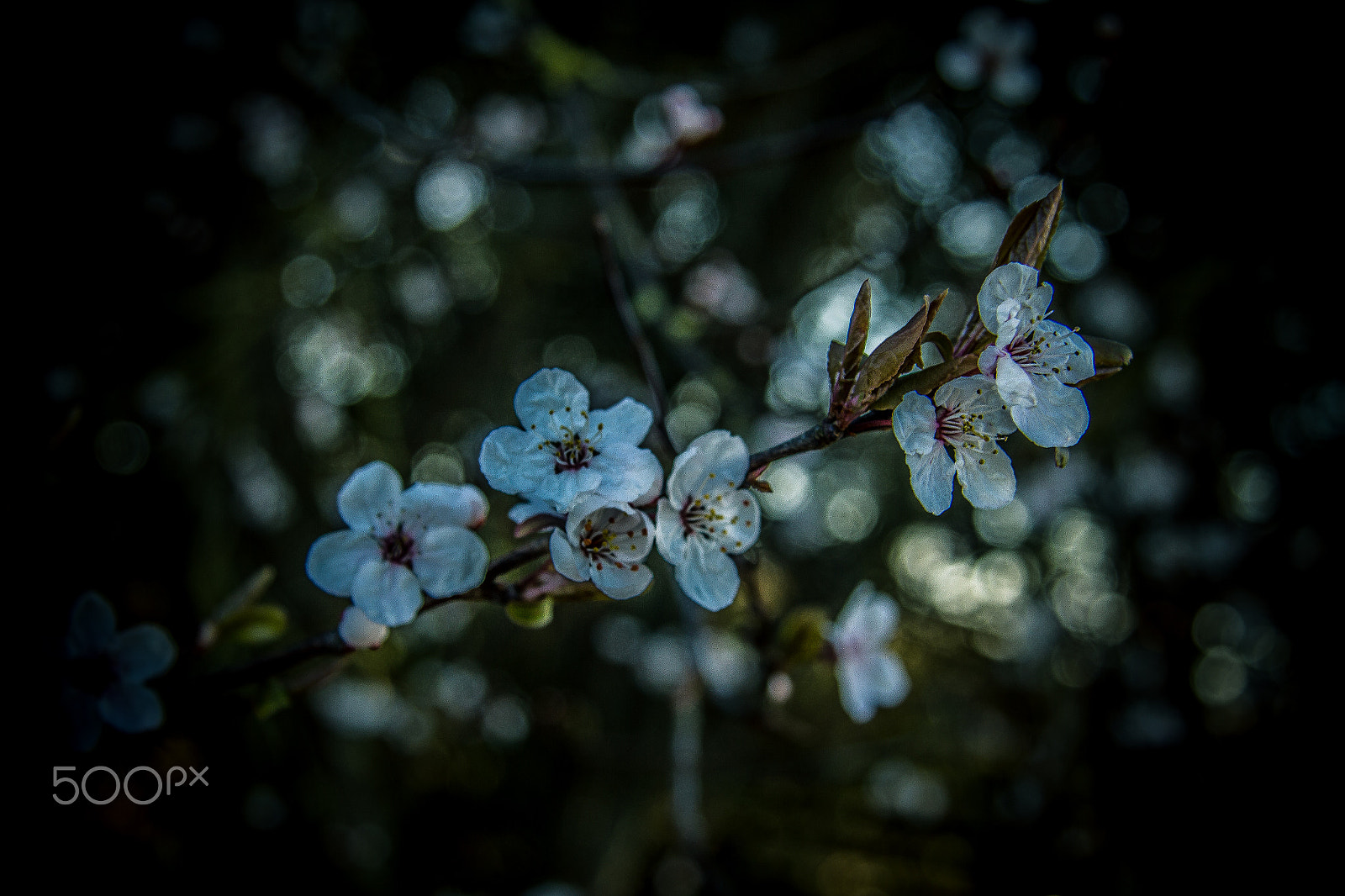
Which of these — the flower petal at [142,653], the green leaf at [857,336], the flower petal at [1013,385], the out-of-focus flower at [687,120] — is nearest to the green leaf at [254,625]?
the flower petal at [142,653]

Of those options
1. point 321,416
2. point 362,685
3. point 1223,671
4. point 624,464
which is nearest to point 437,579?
point 624,464

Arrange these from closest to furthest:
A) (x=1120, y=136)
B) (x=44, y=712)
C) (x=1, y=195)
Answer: (x=44, y=712)
(x=1, y=195)
(x=1120, y=136)

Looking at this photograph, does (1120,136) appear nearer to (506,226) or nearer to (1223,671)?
(506,226)

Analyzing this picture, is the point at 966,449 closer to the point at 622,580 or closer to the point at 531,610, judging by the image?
the point at 622,580

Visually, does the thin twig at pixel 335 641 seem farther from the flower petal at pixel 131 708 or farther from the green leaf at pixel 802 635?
the green leaf at pixel 802 635

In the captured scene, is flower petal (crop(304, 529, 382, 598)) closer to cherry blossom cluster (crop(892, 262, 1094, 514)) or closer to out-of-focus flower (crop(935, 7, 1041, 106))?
cherry blossom cluster (crop(892, 262, 1094, 514))

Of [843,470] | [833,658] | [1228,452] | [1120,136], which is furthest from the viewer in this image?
[843,470]

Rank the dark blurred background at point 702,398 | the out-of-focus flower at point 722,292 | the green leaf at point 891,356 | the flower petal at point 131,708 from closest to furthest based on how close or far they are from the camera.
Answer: the green leaf at point 891,356 → the flower petal at point 131,708 → the dark blurred background at point 702,398 → the out-of-focus flower at point 722,292
